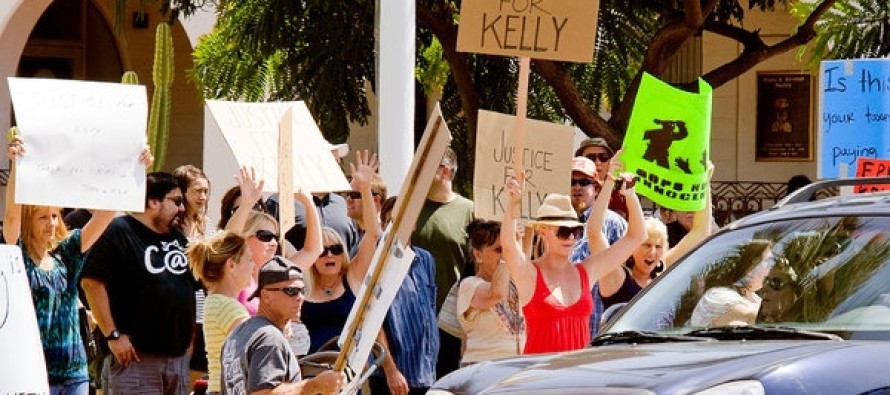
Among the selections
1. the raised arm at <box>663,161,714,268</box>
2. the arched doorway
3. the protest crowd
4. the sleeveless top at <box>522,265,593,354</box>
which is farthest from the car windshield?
the arched doorway

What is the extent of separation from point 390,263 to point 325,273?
234 cm

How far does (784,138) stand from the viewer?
24359 millimetres

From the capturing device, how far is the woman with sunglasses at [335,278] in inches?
370

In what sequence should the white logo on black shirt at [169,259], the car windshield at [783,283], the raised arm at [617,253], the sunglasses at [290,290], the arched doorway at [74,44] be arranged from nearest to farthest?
the car windshield at [783,283] < the sunglasses at [290,290] < the raised arm at [617,253] < the white logo on black shirt at [169,259] < the arched doorway at [74,44]

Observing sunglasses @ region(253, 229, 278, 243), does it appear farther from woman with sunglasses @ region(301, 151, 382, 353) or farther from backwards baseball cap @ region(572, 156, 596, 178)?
backwards baseball cap @ region(572, 156, 596, 178)

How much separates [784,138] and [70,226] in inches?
557

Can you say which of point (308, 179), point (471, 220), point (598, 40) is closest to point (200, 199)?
point (308, 179)

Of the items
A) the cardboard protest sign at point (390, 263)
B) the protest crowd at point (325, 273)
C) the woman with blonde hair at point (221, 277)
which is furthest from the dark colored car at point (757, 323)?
the woman with blonde hair at point (221, 277)

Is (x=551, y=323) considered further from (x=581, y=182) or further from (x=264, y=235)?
(x=581, y=182)

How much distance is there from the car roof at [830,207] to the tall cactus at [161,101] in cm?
1043

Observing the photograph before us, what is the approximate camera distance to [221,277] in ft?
26.4

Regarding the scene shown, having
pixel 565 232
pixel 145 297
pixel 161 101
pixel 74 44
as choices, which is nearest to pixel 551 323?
pixel 565 232

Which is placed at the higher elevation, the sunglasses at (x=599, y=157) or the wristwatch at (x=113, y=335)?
the sunglasses at (x=599, y=157)

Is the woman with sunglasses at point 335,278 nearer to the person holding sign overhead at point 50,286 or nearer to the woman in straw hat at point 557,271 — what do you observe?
the woman in straw hat at point 557,271
